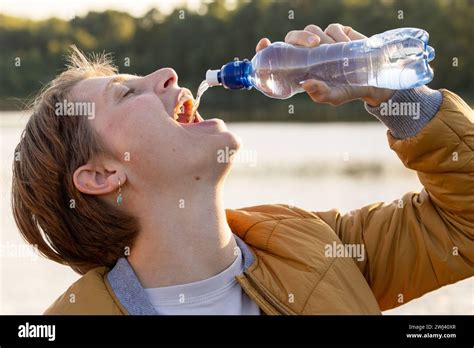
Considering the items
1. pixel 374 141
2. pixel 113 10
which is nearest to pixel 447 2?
pixel 113 10

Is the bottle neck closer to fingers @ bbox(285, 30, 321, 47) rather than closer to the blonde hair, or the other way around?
fingers @ bbox(285, 30, 321, 47)

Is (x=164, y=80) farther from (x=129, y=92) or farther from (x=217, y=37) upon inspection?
(x=217, y=37)

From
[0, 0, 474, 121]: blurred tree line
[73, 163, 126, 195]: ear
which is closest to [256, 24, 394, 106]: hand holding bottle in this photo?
[73, 163, 126, 195]: ear

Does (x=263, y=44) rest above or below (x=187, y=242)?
above

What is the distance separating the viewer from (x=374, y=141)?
57.5ft

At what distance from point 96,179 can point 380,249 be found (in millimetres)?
940

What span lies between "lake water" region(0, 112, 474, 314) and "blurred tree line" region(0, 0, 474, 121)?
4.14 meters

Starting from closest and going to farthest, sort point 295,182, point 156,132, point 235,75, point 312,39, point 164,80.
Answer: point 312,39, point 156,132, point 164,80, point 235,75, point 295,182

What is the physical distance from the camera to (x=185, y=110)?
317 centimetres

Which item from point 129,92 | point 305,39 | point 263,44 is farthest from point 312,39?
point 129,92

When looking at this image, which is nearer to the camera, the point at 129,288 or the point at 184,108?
the point at 129,288

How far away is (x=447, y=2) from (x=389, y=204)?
25865 millimetres

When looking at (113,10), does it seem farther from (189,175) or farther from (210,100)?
(189,175)

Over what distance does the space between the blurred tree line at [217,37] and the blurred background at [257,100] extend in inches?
1.3
